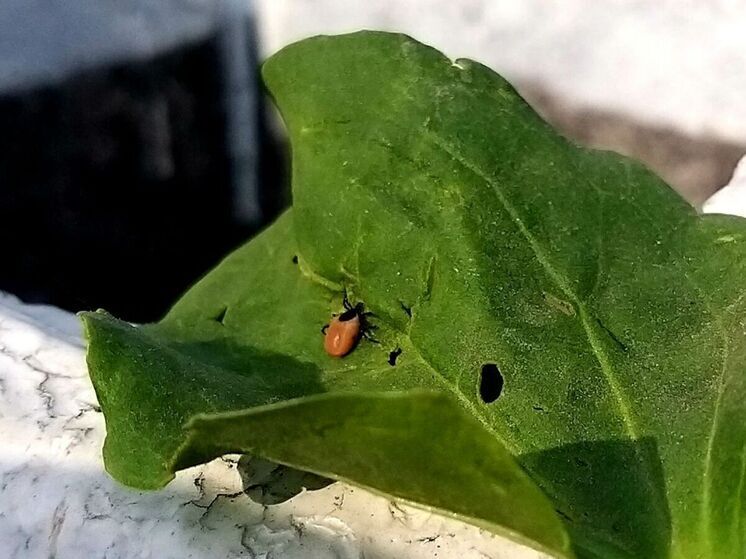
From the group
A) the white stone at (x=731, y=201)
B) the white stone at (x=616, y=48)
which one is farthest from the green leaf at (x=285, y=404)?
the white stone at (x=616, y=48)

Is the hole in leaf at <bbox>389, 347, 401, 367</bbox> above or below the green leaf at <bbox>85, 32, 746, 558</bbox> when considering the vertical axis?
below

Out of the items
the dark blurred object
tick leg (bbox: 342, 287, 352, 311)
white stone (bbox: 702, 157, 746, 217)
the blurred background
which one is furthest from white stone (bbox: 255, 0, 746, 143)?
tick leg (bbox: 342, 287, 352, 311)

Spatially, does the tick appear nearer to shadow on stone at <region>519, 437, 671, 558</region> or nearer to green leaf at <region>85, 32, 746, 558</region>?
green leaf at <region>85, 32, 746, 558</region>

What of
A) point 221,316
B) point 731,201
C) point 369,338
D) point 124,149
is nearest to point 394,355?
point 369,338

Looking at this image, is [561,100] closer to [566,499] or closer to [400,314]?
[400,314]

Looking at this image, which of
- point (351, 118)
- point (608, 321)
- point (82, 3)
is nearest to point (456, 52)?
point (82, 3)

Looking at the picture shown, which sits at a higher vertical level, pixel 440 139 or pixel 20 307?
pixel 440 139

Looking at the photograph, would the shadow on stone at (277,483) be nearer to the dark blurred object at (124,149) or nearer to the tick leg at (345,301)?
the tick leg at (345,301)

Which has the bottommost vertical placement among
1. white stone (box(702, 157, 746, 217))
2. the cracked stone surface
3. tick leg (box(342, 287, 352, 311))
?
the cracked stone surface
